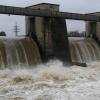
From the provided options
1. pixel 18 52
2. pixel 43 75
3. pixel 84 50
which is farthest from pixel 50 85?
pixel 84 50

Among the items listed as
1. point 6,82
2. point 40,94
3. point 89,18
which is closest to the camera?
point 40,94

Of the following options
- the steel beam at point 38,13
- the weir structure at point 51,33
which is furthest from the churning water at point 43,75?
the steel beam at point 38,13

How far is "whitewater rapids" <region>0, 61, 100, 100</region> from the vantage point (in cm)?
780

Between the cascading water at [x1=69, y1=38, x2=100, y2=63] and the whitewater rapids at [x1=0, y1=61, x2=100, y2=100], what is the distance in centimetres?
252

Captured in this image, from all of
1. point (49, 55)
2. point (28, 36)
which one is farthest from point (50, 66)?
point (28, 36)

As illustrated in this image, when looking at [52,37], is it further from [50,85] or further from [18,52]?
[50,85]

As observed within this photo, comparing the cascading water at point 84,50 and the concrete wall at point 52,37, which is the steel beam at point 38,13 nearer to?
the concrete wall at point 52,37

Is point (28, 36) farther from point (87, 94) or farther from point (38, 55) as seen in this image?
point (87, 94)

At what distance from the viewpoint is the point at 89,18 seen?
15.2 metres

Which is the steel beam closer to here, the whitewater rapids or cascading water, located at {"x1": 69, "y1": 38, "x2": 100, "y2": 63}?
cascading water, located at {"x1": 69, "y1": 38, "x2": 100, "y2": 63}

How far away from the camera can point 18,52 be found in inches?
494

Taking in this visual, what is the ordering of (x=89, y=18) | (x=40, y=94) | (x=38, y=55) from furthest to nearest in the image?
(x=89, y=18) → (x=38, y=55) → (x=40, y=94)

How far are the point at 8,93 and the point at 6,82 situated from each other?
4.47 ft

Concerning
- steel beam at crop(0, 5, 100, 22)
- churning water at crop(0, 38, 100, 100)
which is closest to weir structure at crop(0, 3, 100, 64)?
steel beam at crop(0, 5, 100, 22)
